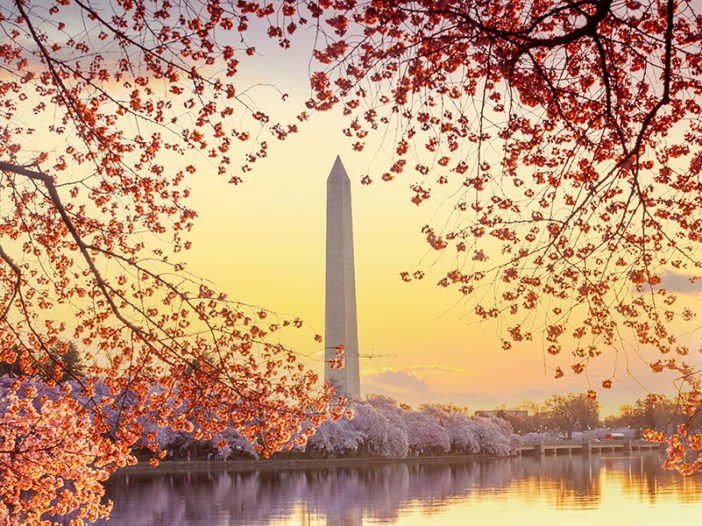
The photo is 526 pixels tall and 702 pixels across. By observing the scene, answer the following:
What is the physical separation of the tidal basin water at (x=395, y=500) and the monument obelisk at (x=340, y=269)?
738 cm

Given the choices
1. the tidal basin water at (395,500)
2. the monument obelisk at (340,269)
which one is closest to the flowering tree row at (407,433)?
the monument obelisk at (340,269)

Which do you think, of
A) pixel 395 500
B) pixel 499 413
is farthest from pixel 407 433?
pixel 499 413

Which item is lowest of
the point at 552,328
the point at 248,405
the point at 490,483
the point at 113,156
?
the point at 490,483

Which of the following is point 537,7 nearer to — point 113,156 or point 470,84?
point 470,84

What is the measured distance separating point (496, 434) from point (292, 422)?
67.3 meters

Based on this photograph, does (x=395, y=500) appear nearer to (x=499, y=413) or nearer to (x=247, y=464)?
(x=247, y=464)

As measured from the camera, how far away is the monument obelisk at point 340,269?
4547cm

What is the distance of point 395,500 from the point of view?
28781 millimetres

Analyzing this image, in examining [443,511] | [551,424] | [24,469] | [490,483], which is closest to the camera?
[24,469]

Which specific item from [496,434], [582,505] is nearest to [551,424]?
[496,434]

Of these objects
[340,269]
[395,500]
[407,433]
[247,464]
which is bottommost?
[395,500]

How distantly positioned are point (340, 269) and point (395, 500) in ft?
61.5

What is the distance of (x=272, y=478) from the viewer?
40.3m

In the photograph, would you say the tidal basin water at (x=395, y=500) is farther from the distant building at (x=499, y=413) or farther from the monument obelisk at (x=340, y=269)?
the distant building at (x=499, y=413)
